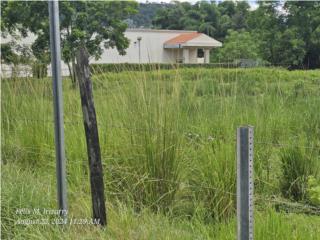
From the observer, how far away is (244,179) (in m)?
1.80

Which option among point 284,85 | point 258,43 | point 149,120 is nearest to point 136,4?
point 258,43

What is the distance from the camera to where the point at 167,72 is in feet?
12.6

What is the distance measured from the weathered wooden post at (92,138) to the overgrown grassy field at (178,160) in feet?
0.34

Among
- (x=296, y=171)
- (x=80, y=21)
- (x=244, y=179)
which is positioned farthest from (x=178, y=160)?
(x=80, y=21)

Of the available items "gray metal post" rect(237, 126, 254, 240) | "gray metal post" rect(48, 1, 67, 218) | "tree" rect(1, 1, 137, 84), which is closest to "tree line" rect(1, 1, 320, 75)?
"tree" rect(1, 1, 137, 84)

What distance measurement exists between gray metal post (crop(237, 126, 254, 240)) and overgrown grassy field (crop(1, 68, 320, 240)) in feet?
2.26

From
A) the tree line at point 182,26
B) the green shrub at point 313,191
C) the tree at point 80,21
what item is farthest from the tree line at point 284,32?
the green shrub at point 313,191

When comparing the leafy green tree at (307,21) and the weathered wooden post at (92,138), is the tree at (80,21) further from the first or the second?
the weathered wooden post at (92,138)

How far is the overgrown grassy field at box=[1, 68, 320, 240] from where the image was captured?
9.43 ft

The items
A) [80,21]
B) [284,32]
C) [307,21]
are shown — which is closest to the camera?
[80,21]

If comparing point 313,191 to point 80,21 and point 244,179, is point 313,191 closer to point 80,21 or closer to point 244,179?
point 244,179
